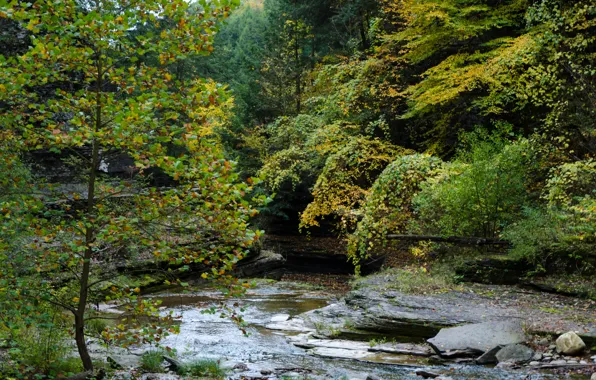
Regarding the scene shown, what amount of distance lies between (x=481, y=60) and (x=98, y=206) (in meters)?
12.1

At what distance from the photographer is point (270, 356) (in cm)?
797

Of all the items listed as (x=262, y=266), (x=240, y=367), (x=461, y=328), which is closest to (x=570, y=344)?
(x=461, y=328)

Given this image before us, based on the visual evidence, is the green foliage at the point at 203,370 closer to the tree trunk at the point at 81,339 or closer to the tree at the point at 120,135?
the tree trunk at the point at 81,339

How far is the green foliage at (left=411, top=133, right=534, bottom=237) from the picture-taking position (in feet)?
37.3

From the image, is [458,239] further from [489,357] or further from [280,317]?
[489,357]

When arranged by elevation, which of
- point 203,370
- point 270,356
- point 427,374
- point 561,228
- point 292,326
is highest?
point 561,228

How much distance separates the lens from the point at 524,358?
6.77 m

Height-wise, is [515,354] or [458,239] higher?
[458,239]

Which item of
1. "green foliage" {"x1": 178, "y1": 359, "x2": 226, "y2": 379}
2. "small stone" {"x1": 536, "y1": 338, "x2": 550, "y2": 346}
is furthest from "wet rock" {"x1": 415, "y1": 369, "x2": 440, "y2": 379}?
"green foliage" {"x1": 178, "y1": 359, "x2": 226, "y2": 379}

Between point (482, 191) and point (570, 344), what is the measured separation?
207 inches

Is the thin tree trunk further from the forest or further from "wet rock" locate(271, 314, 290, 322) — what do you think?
"wet rock" locate(271, 314, 290, 322)

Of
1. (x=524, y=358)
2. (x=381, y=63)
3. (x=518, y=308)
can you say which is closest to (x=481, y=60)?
(x=381, y=63)

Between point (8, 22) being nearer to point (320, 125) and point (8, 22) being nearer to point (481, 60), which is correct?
point (320, 125)

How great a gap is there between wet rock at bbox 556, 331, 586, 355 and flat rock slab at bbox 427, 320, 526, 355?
54 cm
